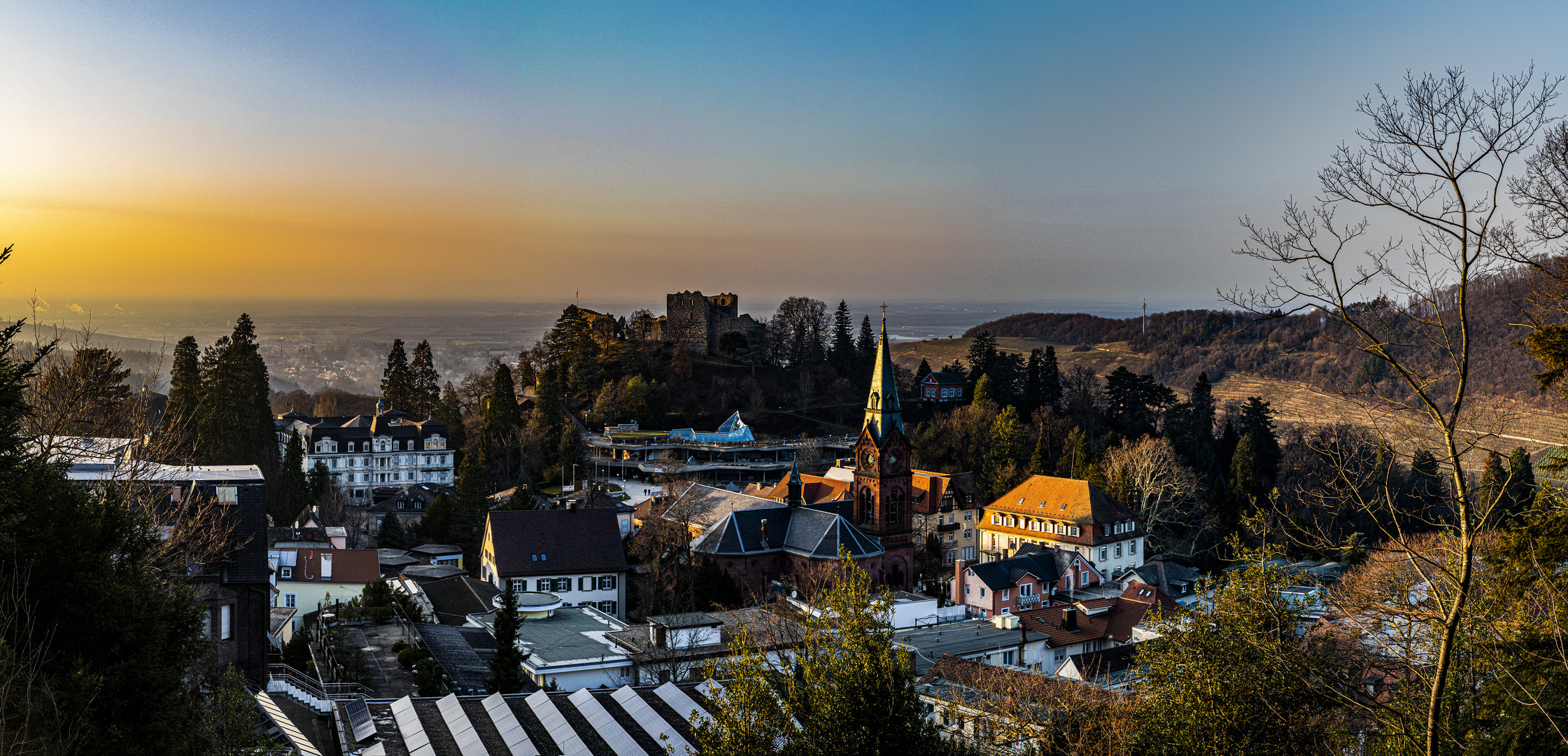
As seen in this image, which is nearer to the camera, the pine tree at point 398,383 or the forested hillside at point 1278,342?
the forested hillside at point 1278,342

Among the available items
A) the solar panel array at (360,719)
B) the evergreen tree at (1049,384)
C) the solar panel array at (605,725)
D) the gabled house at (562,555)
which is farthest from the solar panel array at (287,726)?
the evergreen tree at (1049,384)

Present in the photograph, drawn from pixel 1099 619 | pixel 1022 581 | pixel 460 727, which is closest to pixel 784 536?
pixel 1022 581

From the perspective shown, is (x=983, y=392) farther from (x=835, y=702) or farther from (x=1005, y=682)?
(x=835, y=702)

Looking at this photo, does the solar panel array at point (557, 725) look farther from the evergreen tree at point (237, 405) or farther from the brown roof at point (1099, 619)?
the evergreen tree at point (237, 405)

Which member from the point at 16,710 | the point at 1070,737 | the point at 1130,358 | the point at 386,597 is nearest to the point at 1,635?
the point at 16,710

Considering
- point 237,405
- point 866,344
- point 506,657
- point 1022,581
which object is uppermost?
point 866,344

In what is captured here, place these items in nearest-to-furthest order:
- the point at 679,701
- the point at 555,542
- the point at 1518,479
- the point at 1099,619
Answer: the point at 1518,479 → the point at 679,701 → the point at 1099,619 → the point at 555,542
